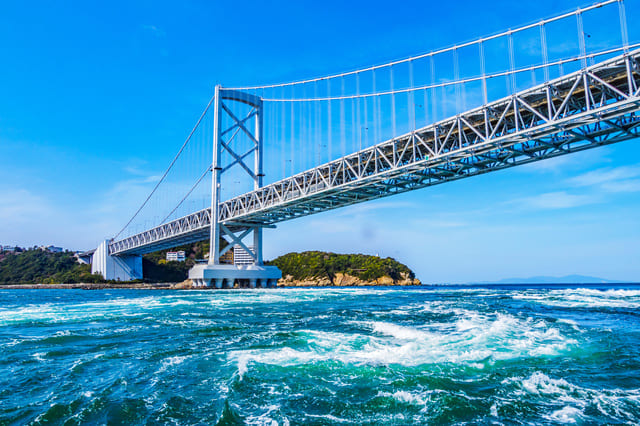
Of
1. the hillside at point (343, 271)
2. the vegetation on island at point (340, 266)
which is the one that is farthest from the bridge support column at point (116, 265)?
the vegetation on island at point (340, 266)

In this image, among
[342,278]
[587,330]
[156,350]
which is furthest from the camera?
[342,278]

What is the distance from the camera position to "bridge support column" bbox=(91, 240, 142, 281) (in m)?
65.7

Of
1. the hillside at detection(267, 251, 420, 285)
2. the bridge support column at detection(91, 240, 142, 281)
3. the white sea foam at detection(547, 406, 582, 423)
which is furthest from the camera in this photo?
the hillside at detection(267, 251, 420, 285)

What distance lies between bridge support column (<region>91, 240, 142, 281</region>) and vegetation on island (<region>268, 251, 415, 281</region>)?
2363cm

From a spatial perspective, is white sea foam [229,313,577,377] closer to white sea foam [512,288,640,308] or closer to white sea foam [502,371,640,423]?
white sea foam [502,371,640,423]

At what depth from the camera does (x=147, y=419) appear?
14.3ft

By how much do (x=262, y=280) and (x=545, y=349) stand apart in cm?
3814

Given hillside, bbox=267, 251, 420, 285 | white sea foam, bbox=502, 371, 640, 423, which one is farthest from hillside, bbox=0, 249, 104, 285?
white sea foam, bbox=502, 371, 640, 423

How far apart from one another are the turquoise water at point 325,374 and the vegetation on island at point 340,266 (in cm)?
6161

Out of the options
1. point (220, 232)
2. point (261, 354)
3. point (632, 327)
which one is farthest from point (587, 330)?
point (220, 232)

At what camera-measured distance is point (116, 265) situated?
66750 millimetres

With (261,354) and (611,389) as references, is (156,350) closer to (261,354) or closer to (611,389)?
(261,354)

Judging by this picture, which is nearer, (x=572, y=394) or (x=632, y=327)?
(x=572, y=394)

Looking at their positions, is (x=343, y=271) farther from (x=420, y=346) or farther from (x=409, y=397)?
(x=409, y=397)
